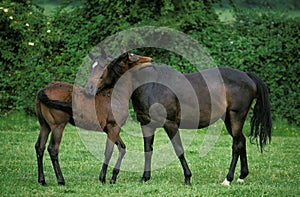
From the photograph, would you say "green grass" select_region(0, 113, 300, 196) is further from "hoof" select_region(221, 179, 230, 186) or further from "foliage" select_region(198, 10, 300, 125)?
"foliage" select_region(198, 10, 300, 125)

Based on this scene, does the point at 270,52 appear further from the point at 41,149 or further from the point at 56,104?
the point at 41,149

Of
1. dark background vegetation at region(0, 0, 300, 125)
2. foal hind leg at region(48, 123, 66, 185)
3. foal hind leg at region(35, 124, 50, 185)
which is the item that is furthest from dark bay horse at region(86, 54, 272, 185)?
dark background vegetation at region(0, 0, 300, 125)

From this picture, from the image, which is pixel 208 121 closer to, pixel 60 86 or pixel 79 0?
Result: pixel 60 86

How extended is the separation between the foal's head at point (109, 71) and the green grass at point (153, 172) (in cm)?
138

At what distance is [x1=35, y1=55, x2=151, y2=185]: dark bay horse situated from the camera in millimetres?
7398

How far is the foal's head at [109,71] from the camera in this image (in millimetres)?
7367

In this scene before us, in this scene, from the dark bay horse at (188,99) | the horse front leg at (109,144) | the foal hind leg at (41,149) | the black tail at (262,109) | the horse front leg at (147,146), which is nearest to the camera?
the foal hind leg at (41,149)

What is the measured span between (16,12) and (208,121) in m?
8.63

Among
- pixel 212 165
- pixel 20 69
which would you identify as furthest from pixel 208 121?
pixel 20 69

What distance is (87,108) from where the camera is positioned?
7.59 meters

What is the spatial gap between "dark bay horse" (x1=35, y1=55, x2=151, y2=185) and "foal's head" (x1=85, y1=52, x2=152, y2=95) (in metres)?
0.01

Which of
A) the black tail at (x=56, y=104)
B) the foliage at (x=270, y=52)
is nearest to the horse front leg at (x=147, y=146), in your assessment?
the black tail at (x=56, y=104)

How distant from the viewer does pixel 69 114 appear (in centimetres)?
747

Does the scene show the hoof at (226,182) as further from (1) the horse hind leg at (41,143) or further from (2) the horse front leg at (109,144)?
(1) the horse hind leg at (41,143)
